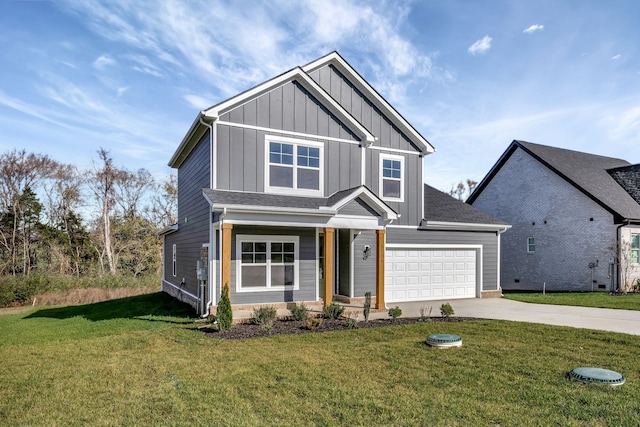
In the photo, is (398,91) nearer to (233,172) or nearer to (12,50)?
(233,172)

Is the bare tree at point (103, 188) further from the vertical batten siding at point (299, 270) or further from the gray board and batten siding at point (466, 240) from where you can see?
the gray board and batten siding at point (466, 240)

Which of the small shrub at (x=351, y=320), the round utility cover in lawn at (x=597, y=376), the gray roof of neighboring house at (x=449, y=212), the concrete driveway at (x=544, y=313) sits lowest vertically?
the concrete driveway at (x=544, y=313)

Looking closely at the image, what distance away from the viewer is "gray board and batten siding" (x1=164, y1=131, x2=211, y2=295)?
1175 cm

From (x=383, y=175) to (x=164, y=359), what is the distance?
372 inches

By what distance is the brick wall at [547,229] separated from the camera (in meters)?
17.7

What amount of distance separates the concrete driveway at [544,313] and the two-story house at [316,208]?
48.0 inches

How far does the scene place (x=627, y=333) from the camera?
Result: 8.15 metres

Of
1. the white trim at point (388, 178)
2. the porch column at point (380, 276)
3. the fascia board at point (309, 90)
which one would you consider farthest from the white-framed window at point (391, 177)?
the porch column at point (380, 276)

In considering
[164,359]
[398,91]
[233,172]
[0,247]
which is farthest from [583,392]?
[0,247]

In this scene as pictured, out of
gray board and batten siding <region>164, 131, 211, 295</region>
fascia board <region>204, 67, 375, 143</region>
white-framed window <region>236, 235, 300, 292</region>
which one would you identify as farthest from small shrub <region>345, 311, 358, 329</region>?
fascia board <region>204, 67, 375, 143</region>

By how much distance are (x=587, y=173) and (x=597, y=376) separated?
18.3 metres

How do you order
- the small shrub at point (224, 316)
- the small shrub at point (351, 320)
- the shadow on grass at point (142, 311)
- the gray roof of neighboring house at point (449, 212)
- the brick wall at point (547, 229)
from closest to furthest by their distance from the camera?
the small shrub at point (224, 316) < the small shrub at point (351, 320) < the shadow on grass at point (142, 311) < the gray roof of neighboring house at point (449, 212) < the brick wall at point (547, 229)

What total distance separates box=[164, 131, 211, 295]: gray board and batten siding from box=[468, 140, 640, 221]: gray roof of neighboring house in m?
16.2

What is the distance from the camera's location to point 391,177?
45.8ft
